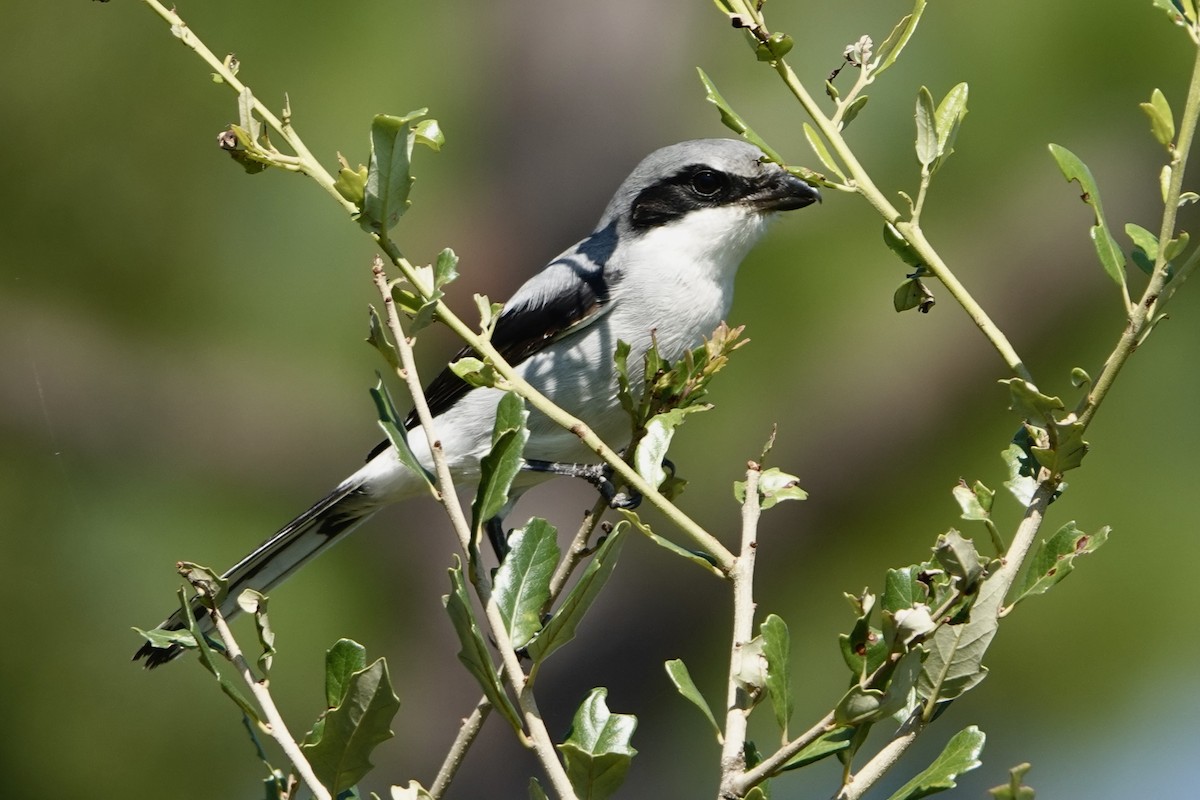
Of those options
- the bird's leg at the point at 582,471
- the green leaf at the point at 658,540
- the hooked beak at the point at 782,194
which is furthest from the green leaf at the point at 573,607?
the hooked beak at the point at 782,194

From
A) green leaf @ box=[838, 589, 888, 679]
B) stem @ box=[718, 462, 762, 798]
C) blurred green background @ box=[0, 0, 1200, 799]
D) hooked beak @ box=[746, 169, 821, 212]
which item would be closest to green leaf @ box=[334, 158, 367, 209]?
stem @ box=[718, 462, 762, 798]

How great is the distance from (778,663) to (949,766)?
143mm

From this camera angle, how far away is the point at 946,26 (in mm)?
4344

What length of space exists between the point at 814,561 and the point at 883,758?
12.3 ft

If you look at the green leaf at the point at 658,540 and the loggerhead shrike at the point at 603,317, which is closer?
the green leaf at the point at 658,540

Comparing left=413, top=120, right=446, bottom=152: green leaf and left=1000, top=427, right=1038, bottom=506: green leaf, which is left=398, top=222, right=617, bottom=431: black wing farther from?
left=1000, top=427, right=1038, bottom=506: green leaf

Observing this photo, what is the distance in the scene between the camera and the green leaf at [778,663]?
937 millimetres

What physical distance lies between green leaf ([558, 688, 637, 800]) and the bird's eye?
192 centimetres

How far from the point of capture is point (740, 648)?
0.92 meters

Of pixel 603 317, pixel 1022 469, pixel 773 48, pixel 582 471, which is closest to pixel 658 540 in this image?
pixel 1022 469

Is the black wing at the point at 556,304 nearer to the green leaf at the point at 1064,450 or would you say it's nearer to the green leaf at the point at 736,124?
the green leaf at the point at 736,124

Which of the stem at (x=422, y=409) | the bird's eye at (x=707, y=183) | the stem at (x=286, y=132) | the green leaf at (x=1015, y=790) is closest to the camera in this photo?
the green leaf at (x=1015, y=790)

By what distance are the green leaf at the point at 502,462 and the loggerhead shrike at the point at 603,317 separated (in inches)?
53.5

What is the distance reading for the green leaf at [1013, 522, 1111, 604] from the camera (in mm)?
962
